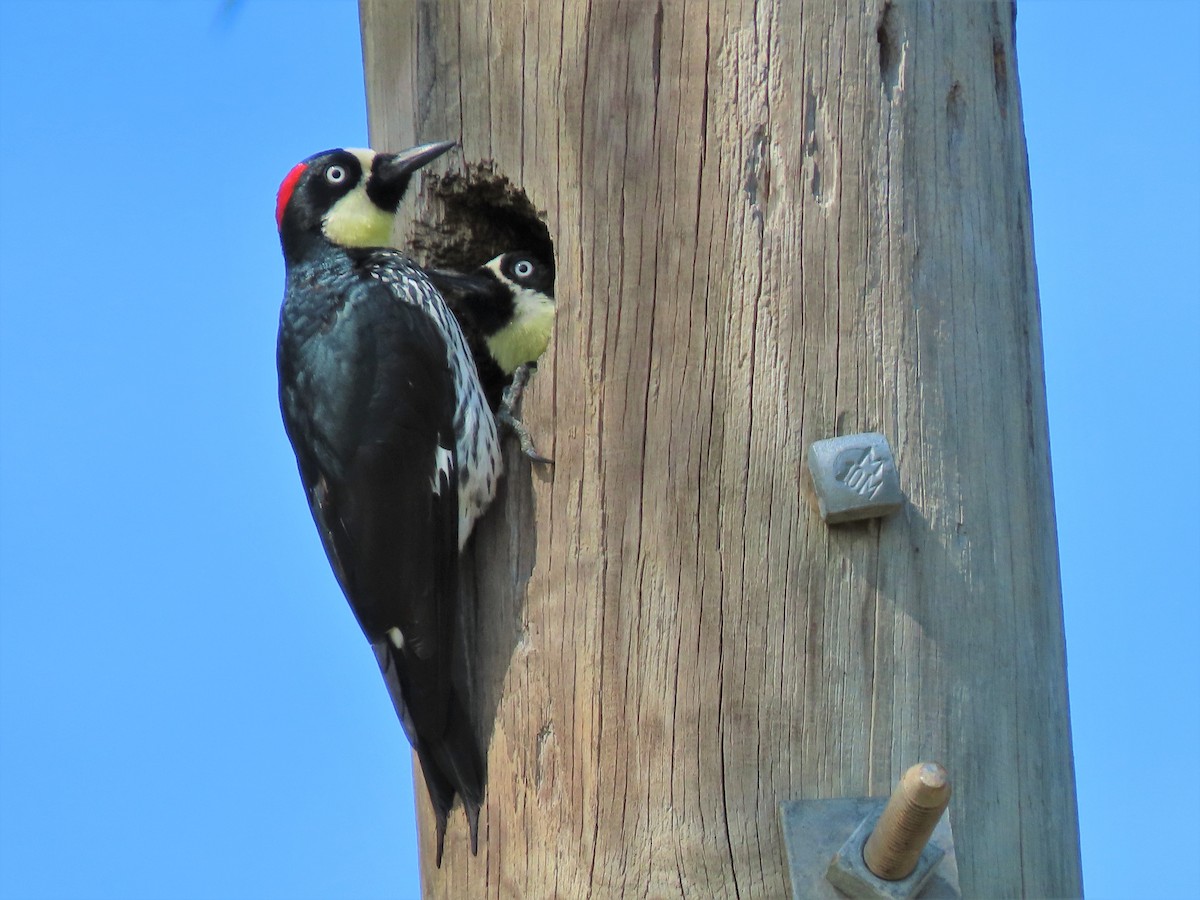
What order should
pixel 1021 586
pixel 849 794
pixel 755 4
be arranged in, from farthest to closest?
pixel 755 4 < pixel 1021 586 < pixel 849 794

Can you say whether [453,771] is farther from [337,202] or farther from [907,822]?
[337,202]

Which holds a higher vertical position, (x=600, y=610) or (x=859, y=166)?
(x=859, y=166)

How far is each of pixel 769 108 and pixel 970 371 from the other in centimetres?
59

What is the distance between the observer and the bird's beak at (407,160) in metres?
3.19

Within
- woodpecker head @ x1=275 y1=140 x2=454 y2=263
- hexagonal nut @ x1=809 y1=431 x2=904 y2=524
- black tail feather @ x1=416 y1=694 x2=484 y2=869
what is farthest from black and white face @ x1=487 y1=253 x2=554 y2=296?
hexagonal nut @ x1=809 y1=431 x2=904 y2=524

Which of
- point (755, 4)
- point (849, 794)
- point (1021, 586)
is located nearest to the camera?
point (849, 794)

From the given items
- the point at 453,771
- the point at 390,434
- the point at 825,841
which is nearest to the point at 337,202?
the point at 390,434

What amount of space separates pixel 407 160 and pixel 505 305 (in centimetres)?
66

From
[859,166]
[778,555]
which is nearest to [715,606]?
[778,555]

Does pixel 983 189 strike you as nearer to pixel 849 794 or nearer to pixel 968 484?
pixel 968 484

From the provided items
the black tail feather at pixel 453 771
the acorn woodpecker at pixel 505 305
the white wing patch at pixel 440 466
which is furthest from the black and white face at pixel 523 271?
the black tail feather at pixel 453 771

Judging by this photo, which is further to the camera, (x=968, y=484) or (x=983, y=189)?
(x=983, y=189)

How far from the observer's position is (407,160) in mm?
Answer: 3221

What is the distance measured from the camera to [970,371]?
8.82 feet
